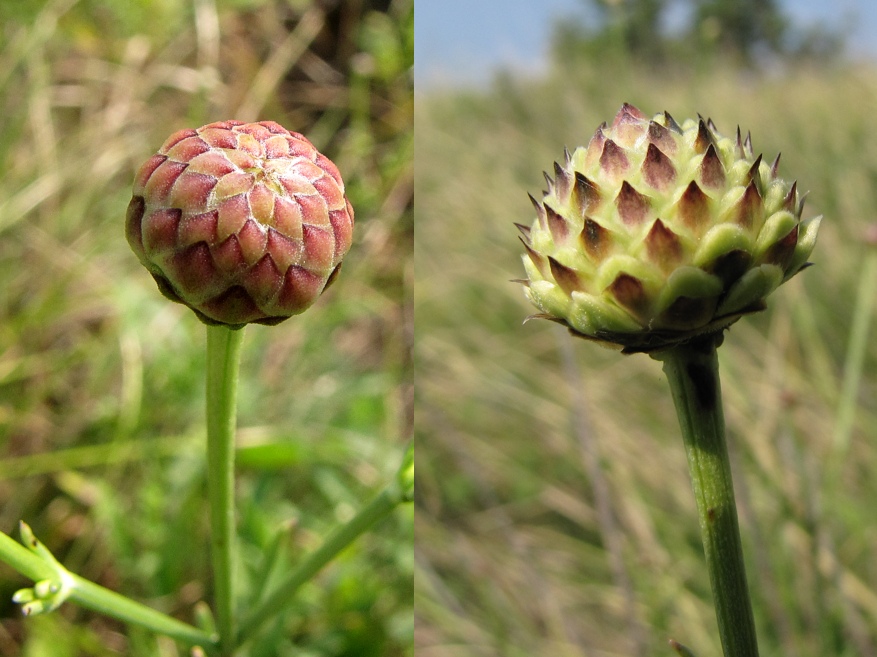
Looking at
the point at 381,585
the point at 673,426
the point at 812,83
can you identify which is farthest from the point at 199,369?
the point at 812,83

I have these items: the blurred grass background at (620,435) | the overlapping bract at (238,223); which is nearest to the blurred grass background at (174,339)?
the blurred grass background at (620,435)

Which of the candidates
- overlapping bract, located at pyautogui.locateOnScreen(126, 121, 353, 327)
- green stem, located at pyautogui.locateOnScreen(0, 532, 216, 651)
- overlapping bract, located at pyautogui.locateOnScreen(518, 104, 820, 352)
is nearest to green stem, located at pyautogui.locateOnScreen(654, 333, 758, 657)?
overlapping bract, located at pyautogui.locateOnScreen(518, 104, 820, 352)

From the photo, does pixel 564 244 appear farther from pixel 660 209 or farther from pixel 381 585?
pixel 381 585

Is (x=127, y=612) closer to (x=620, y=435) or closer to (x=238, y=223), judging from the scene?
(x=238, y=223)

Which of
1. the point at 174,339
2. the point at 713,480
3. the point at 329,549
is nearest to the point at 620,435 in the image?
the point at 174,339

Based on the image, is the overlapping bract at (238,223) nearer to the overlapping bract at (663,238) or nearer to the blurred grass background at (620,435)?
the overlapping bract at (663,238)

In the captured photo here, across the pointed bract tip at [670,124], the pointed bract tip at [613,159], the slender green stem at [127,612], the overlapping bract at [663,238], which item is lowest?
the slender green stem at [127,612]
